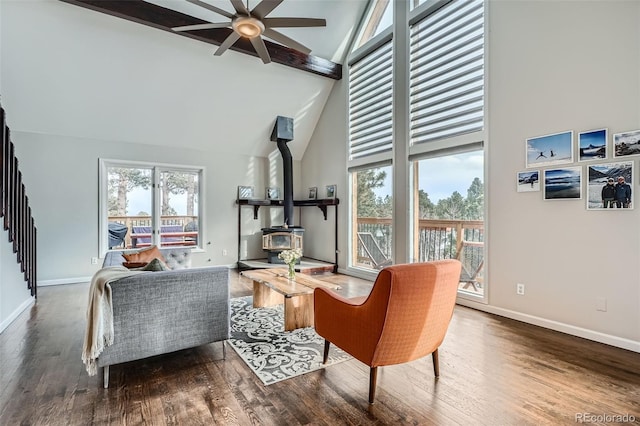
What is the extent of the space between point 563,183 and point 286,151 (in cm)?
500

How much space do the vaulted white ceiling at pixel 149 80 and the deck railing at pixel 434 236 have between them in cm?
307

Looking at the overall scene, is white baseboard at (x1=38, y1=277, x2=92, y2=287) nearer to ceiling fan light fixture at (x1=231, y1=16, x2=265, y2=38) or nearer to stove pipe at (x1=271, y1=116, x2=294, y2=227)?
stove pipe at (x1=271, y1=116, x2=294, y2=227)

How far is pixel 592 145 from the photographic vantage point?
10.1ft

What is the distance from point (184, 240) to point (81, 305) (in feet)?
8.41

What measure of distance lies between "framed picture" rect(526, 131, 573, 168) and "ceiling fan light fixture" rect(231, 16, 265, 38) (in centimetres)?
314

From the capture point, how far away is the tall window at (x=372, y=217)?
5.63m

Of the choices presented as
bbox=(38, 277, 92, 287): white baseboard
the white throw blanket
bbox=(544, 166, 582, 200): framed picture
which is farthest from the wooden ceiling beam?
bbox=(544, 166, 582, 200): framed picture

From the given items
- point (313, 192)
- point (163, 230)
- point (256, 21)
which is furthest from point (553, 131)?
point (163, 230)

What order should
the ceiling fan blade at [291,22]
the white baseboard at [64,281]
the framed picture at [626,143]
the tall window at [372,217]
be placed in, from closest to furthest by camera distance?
the framed picture at [626,143] → the ceiling fan blade at [291,22] → the white baseboard at [64,281] → the tall window at [372,217]

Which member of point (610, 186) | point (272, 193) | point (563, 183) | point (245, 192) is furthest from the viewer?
point (272, 193)

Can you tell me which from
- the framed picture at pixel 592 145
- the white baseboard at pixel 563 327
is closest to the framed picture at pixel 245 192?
the white baseboard at pixel 563 327

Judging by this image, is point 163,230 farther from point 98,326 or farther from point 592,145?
point 592,145

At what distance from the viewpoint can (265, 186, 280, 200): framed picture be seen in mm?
7441

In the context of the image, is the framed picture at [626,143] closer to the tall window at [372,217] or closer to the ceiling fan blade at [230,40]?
the tall window at [372,217]
